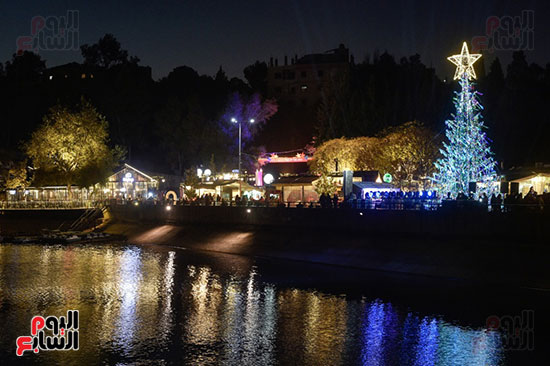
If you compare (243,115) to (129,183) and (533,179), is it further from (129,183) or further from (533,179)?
(533,179)

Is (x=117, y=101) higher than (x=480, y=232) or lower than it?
higher

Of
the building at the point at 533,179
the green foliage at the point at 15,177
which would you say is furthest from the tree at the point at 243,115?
the building at the point at 533,179

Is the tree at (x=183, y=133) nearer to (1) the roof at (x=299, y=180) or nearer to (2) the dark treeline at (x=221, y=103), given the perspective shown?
(2) the dark treeline at (x=221, y=103)

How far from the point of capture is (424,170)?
218 feet

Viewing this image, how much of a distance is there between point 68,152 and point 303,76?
70.6 m

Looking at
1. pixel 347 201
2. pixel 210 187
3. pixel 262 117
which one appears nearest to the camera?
pixel 347 201

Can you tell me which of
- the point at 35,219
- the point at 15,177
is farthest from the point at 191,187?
the point at 15,177

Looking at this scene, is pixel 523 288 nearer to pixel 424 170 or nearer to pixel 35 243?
pixel 424 170

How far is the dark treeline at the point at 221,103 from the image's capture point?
91375mm

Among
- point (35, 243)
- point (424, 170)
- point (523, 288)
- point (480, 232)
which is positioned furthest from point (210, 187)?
point (523, 288)

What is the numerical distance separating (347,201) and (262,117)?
60.7 meters

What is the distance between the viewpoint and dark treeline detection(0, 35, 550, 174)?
91.4 meters

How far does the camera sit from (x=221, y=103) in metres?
126

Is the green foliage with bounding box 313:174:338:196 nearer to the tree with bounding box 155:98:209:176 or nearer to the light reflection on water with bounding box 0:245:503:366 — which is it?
the light reflection on water with bounding box 0:245:503:366
